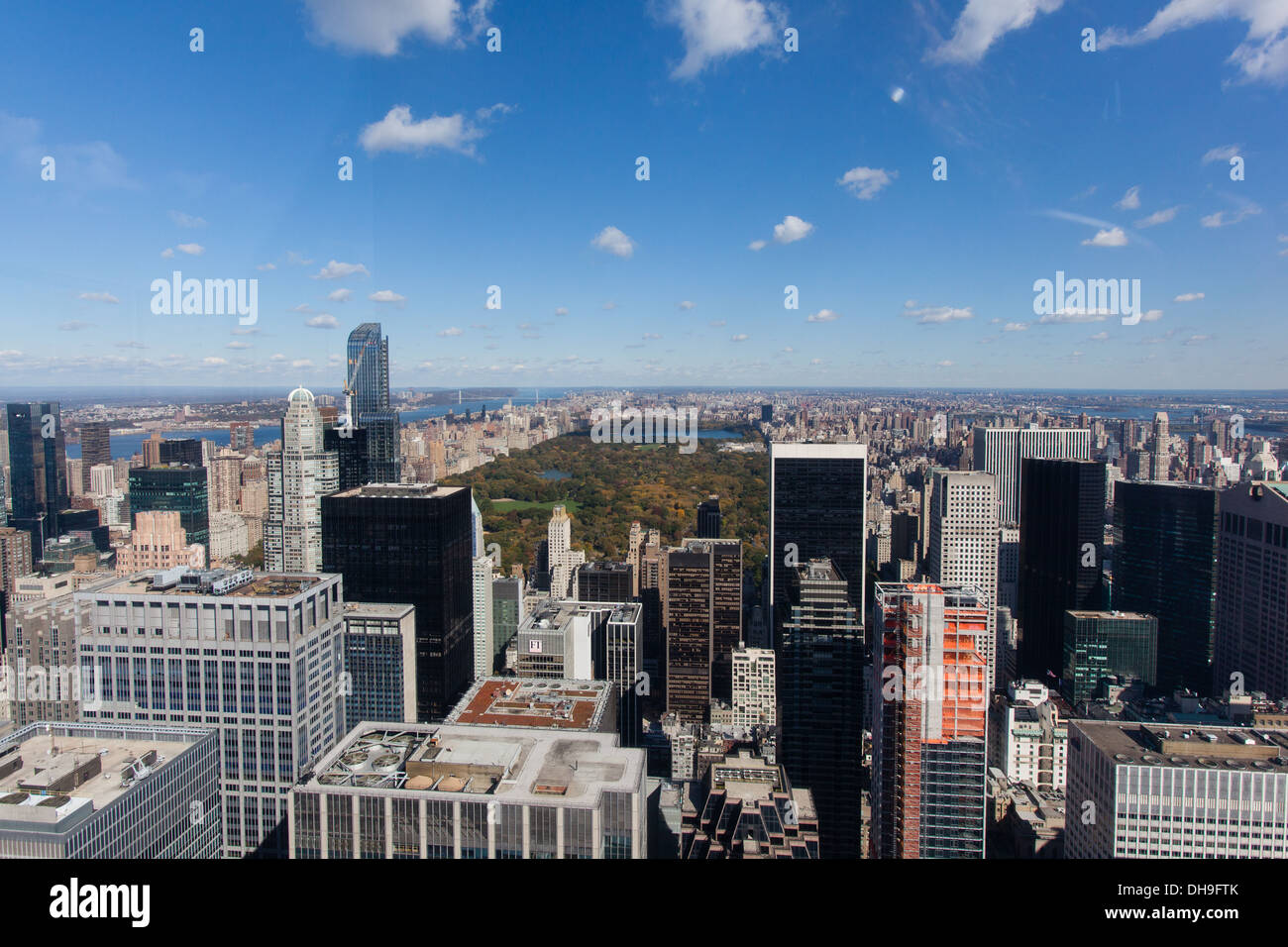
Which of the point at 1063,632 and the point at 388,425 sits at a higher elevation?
the point at 388,425

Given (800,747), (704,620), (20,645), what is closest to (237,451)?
(20,645)

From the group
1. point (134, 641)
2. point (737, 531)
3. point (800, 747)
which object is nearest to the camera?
point (134, 641)

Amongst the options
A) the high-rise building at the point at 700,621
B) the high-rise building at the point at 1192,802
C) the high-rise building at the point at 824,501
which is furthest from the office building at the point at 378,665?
the high-rise building at the point at 1192,802

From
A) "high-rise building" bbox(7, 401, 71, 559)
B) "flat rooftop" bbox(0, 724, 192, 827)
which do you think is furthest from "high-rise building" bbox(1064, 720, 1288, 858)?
"high-rise building" bbox(7, 401, 71, 559)

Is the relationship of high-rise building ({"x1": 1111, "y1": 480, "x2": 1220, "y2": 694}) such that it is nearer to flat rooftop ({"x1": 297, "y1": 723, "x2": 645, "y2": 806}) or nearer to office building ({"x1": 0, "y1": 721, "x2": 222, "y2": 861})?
flat rooftop ({"x1": 297, "y1": 723, "x2": 645, "y2": 806})

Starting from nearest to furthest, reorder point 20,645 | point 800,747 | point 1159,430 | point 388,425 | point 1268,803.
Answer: point 1268,803
point 20,645
point 800,747
point 1159,430
point 388,425
